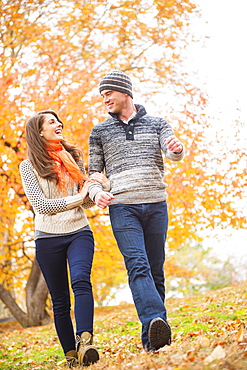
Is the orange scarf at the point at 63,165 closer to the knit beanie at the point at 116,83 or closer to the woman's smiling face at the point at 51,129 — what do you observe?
the woman's smiling face at the point at 51,129

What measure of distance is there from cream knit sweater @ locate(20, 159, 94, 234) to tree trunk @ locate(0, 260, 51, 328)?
23.7 feet

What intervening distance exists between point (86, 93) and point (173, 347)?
24.4 feet

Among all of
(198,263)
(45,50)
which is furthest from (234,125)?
(198,263)

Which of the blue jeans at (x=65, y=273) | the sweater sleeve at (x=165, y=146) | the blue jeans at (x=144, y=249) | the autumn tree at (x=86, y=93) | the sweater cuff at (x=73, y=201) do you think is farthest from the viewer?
the autumn tree at (x=86, y=93)

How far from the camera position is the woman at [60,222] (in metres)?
3.36

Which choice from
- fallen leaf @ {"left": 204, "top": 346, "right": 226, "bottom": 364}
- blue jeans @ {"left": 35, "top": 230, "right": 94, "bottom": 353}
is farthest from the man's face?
fallen leaf @ {"left": 204, "top": 346, "right": 226, "bottom": 364}

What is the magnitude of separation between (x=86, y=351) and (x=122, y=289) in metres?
21.6

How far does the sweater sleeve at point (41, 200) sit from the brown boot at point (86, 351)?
3.26 ft

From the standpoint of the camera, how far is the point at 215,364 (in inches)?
83.4

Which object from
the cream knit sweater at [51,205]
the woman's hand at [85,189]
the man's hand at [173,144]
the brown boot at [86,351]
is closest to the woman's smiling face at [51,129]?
the cream knit sweater at [51,205]

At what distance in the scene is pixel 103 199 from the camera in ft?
10.9

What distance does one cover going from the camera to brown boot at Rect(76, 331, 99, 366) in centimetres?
307

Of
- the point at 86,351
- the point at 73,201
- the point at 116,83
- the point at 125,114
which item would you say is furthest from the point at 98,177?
the point at 86,351

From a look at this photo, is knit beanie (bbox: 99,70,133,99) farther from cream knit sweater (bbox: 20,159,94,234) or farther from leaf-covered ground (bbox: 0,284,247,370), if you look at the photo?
leaf-covered ground (bbox: 0,284,247,370)
